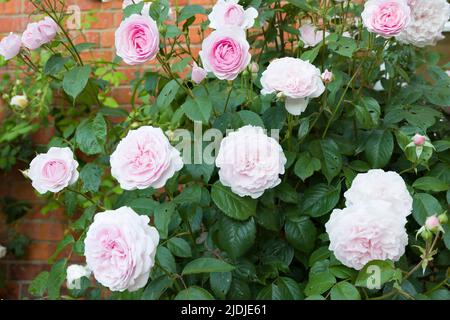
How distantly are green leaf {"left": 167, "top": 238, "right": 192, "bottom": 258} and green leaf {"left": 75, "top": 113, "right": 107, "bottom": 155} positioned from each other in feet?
0.95

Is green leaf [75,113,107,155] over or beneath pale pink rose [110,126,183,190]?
beneath

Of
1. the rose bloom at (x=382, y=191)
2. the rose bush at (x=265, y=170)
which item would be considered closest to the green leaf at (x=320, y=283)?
the rose bush at (x=265, y=170)

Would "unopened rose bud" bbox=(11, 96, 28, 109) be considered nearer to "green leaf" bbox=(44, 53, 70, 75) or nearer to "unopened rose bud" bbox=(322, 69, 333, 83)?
"green leaf" bbox=(44, 53, 70, 75)

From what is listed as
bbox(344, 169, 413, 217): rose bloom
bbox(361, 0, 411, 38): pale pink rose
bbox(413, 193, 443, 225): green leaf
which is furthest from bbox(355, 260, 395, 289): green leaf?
bbox(361, 0, 411, 38): pale pink rose

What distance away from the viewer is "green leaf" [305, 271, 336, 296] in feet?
3.11

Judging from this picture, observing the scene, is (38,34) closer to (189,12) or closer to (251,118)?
(189,12)

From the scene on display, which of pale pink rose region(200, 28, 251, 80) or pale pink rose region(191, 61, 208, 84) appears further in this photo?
pale pink rose region(191, 61, 208, 84)

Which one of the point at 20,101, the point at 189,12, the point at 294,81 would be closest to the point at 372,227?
the point at 294,81

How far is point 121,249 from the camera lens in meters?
0.90

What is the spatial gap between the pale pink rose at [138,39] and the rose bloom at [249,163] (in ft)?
0.75

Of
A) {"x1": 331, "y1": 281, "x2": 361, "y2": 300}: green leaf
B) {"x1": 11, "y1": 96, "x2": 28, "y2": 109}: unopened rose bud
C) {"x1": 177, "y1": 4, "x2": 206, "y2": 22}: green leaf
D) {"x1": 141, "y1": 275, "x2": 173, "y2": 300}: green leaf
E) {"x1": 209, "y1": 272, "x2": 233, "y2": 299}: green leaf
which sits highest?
{"x1": 177, "y1": 4, "x2": 206, "y2": 22}: green leaf

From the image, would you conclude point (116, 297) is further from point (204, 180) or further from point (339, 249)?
point (339, 249)

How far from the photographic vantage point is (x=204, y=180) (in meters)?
1.10

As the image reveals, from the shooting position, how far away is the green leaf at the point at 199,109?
1073 mm
